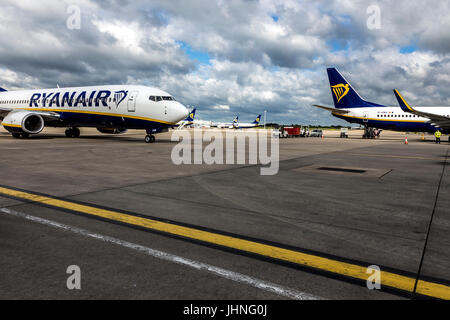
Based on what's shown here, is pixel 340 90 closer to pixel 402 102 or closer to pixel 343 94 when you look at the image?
pixel 343 94

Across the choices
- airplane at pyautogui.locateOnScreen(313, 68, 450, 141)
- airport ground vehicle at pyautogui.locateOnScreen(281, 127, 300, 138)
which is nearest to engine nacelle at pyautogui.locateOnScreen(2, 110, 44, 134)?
airport ground vehicle at pyautogui.locateOnScreen(281, 127, 300, 138)

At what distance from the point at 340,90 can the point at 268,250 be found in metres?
47.0

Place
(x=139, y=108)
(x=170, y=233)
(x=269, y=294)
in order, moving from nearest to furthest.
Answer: (x=269, y=294) < (x=170, y=233) < (x=139, y=108)

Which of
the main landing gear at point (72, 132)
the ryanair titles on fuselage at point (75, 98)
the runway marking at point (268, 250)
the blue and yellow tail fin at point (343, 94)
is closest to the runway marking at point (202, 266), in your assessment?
the runway marking at point (268, 250)

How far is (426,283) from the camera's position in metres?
2.90

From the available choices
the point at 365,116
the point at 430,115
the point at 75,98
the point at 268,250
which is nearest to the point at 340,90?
the point at 365,116

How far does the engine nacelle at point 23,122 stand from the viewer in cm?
2339

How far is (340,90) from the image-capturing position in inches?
1805

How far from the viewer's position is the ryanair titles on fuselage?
2274 cm

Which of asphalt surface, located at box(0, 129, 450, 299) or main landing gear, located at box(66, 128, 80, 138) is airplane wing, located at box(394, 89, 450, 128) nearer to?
→ asphalt surface, located at box(0, 129, 450, 299)
